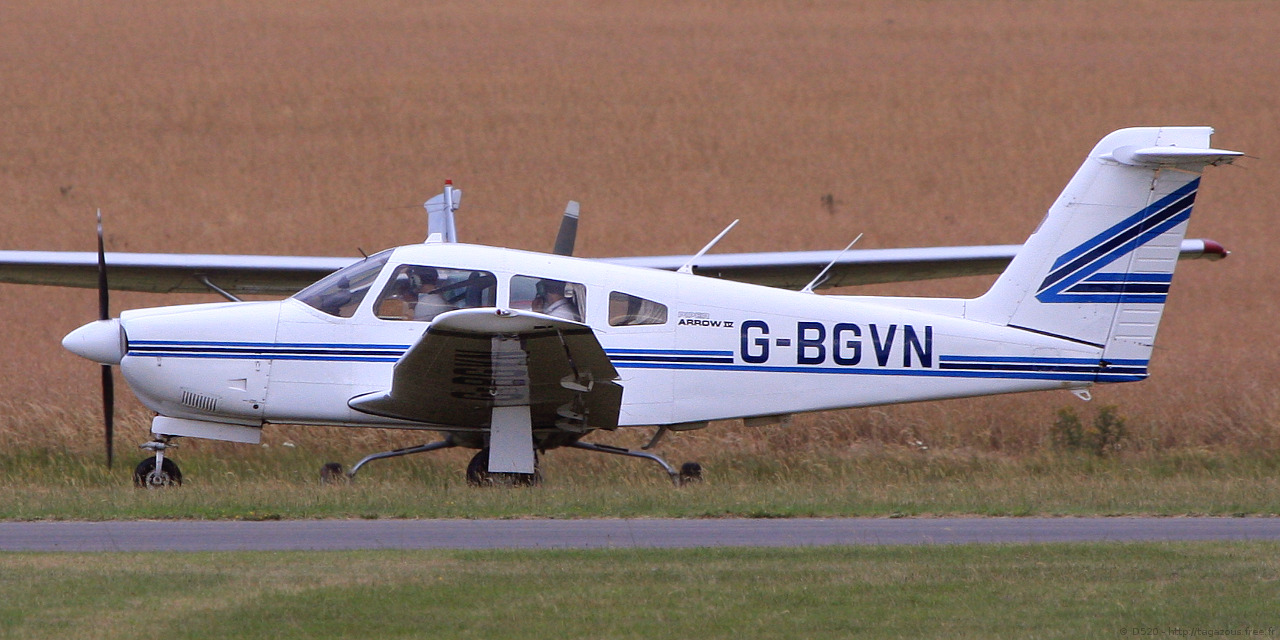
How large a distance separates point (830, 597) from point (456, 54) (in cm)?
2979

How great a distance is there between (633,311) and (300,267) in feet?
16.6

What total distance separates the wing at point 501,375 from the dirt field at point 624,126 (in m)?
9.65

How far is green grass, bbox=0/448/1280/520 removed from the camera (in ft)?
31.9

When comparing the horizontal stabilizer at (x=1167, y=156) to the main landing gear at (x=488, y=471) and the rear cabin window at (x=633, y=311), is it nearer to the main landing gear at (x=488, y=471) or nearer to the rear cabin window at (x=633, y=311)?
the rear cabin window at (x=633, y=311)

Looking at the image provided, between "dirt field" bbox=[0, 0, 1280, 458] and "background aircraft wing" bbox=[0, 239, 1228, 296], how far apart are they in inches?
173

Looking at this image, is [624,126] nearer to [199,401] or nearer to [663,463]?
[663,463]

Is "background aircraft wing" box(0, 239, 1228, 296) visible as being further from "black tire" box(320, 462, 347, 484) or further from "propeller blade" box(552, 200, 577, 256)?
"black tire" box(320, 462, 347, 484)

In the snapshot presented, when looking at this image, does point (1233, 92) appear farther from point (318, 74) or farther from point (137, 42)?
point (137, 42)

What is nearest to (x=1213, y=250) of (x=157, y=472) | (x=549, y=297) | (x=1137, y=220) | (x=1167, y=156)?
(x=1137, y=220)

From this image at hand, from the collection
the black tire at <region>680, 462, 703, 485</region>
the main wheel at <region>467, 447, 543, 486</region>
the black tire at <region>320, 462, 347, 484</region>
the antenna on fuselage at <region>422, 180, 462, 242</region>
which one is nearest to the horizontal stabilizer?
the black tire at <region>680, 462, 703, 485</region>

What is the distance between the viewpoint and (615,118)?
3200cm

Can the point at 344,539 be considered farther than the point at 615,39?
No

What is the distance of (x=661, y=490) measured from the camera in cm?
1092

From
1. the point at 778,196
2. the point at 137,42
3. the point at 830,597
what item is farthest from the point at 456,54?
the point at 830,597
